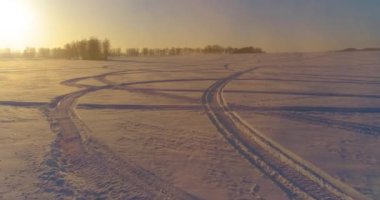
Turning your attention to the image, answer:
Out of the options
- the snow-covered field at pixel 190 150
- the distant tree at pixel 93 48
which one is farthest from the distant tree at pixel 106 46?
the snow-covered field at pixel 190 150

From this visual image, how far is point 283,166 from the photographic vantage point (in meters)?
5.83

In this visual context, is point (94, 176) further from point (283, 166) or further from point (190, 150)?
point (283, 166)

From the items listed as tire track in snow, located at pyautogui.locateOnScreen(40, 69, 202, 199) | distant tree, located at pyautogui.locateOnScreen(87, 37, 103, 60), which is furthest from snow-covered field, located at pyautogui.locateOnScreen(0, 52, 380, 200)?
distant tree, located at pyautogui.locateOnScreen(87, 37, 103, 60)

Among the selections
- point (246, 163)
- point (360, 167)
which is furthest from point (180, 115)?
point (360, 167)

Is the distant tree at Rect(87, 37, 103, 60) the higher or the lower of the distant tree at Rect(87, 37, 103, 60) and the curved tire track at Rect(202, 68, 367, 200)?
the higher

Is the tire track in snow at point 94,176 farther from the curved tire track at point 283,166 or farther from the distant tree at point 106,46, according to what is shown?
the distant tree at point 106,46

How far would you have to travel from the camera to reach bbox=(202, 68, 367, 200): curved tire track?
4781 millimetres

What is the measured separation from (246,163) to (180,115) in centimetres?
490

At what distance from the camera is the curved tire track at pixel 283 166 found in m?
4.78

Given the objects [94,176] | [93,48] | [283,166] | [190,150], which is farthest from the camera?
[93,48]

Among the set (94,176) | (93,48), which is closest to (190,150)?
(94,176)

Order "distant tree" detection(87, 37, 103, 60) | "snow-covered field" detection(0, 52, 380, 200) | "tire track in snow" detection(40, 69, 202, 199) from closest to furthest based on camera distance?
"tire track in snow" detection(40, 69, 202, 199) < "snow-covered field" detection(0, 52, 380, 200) < "distant tree" detection(87, 37, 103, 60)

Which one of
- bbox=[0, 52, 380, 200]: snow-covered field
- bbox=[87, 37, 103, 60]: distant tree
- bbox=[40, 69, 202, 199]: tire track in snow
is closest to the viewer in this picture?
bbox=[40, 69, 202, 199]: tire track in snow

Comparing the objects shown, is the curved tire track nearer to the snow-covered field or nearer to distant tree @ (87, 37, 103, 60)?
the snow-covered field
